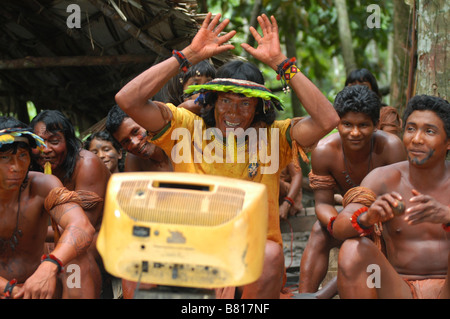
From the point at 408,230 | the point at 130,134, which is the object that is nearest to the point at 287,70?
the point at 408,230

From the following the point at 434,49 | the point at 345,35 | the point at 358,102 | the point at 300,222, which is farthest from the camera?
the point at 345,35

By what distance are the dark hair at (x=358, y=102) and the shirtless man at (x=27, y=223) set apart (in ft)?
6.89

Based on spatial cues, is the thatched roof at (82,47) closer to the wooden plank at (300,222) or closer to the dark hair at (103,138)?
the dark hair at (103,138)

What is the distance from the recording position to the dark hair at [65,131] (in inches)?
187

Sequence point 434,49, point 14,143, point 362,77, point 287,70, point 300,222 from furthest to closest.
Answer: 1. point 300,222
2. point 362,77
3. point 434,49
4. point 14,143
5. point 287,70

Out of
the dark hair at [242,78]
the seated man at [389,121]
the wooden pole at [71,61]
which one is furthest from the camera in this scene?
the wooden pole at [71,61]

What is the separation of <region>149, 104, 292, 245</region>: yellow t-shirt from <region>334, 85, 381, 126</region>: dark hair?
84 cm

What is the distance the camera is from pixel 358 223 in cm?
336

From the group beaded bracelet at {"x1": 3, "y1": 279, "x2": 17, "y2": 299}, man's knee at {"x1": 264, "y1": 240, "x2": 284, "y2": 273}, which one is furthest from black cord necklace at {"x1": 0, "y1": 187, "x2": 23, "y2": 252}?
man's knee at {"x1": 264, "y1": 240, "x2": 284, "y2": 273}

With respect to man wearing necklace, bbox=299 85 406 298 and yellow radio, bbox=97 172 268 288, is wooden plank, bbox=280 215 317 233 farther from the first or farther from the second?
yellow radio, bbox=97 172 268 288

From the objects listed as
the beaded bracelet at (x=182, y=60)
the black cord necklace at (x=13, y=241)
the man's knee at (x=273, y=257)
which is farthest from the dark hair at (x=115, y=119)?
the man's knee at (x=273, y=257)

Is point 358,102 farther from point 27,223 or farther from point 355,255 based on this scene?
point 27,223

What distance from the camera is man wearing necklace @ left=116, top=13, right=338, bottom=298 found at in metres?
3.59

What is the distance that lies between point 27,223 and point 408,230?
2.46m
